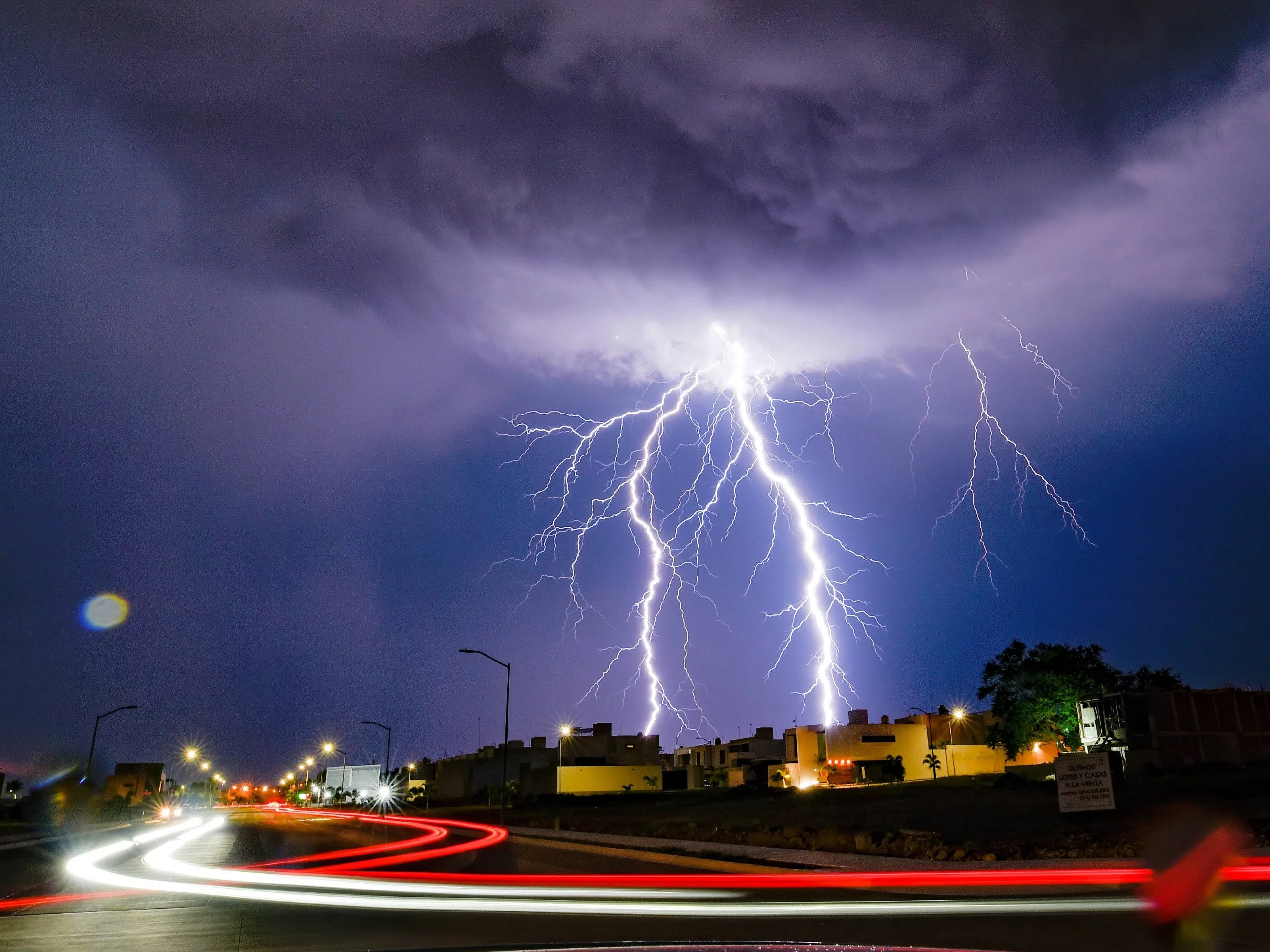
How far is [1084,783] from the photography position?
71.6ft

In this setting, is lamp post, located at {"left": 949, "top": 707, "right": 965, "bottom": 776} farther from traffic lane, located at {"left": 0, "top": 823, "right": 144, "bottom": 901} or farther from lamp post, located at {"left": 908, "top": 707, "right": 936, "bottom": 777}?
traffic lane, located at {"left": 0, "top": 823, "right": 144, "bottom": 901}

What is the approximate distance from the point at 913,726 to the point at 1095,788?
261 ft

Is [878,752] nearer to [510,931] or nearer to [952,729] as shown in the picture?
[952,729]

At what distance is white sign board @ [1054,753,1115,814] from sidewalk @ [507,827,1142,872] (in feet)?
10.3

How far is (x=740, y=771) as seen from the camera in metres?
113

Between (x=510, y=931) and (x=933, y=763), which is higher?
(x=933, y=763)

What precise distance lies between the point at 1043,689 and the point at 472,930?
2456 inches

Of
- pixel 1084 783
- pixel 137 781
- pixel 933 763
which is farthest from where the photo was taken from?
pixel 137 781

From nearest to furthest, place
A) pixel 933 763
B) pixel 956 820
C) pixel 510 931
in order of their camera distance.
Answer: pixel 510 931 < pixel 956 820 < pixel 933 763

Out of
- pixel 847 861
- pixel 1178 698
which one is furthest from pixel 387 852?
pixel 1178 698

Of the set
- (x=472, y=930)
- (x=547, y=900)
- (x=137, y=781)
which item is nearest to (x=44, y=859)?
(x=547, y=900)

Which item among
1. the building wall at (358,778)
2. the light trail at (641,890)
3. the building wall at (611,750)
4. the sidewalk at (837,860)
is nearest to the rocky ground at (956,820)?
the sidewalk at (837,860)

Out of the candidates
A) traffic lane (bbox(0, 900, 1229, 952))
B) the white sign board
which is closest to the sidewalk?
the white sign board

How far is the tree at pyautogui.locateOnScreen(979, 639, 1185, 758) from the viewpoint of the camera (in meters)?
63.9
